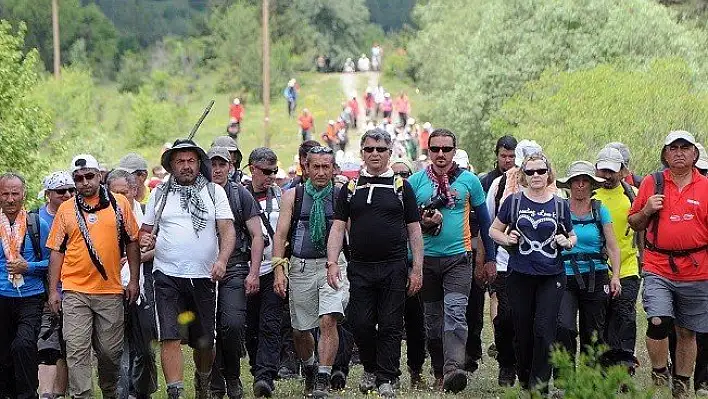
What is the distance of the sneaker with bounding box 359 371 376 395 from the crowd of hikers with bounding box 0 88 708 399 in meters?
0.01

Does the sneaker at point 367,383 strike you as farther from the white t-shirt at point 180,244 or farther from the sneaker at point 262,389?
the white t-shirt at point 180,244

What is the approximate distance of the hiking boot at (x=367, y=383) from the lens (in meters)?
10.9

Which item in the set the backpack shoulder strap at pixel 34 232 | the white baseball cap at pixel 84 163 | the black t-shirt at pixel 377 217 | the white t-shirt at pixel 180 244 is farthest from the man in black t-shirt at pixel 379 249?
the backpack shoulder strap at pixel 34 232

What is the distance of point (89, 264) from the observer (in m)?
10.5

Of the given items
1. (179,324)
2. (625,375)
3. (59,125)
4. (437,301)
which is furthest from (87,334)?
(59,125)

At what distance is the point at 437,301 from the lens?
11312 mm

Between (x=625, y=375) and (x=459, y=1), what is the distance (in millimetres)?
62623

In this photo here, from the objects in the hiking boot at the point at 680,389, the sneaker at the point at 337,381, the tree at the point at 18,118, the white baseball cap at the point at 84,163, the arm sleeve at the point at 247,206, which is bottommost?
the sneaker at the point at 337,381

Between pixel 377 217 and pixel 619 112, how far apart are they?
2201 cm

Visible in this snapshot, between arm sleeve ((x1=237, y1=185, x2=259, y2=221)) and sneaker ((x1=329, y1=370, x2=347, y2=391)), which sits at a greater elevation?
arm sleeve ((x1=237, y1=185, x2=259, y2=221))

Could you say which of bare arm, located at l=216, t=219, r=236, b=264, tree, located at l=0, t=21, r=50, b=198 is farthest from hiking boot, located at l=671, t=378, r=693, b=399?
tree, located at l=0, t=21, r=50, b=198

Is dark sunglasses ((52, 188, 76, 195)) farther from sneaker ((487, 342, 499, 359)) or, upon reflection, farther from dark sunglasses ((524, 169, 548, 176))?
sneaker ((487, 342, 499, 359))

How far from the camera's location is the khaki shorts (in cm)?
1098

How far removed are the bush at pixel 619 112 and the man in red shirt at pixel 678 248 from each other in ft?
65.2
